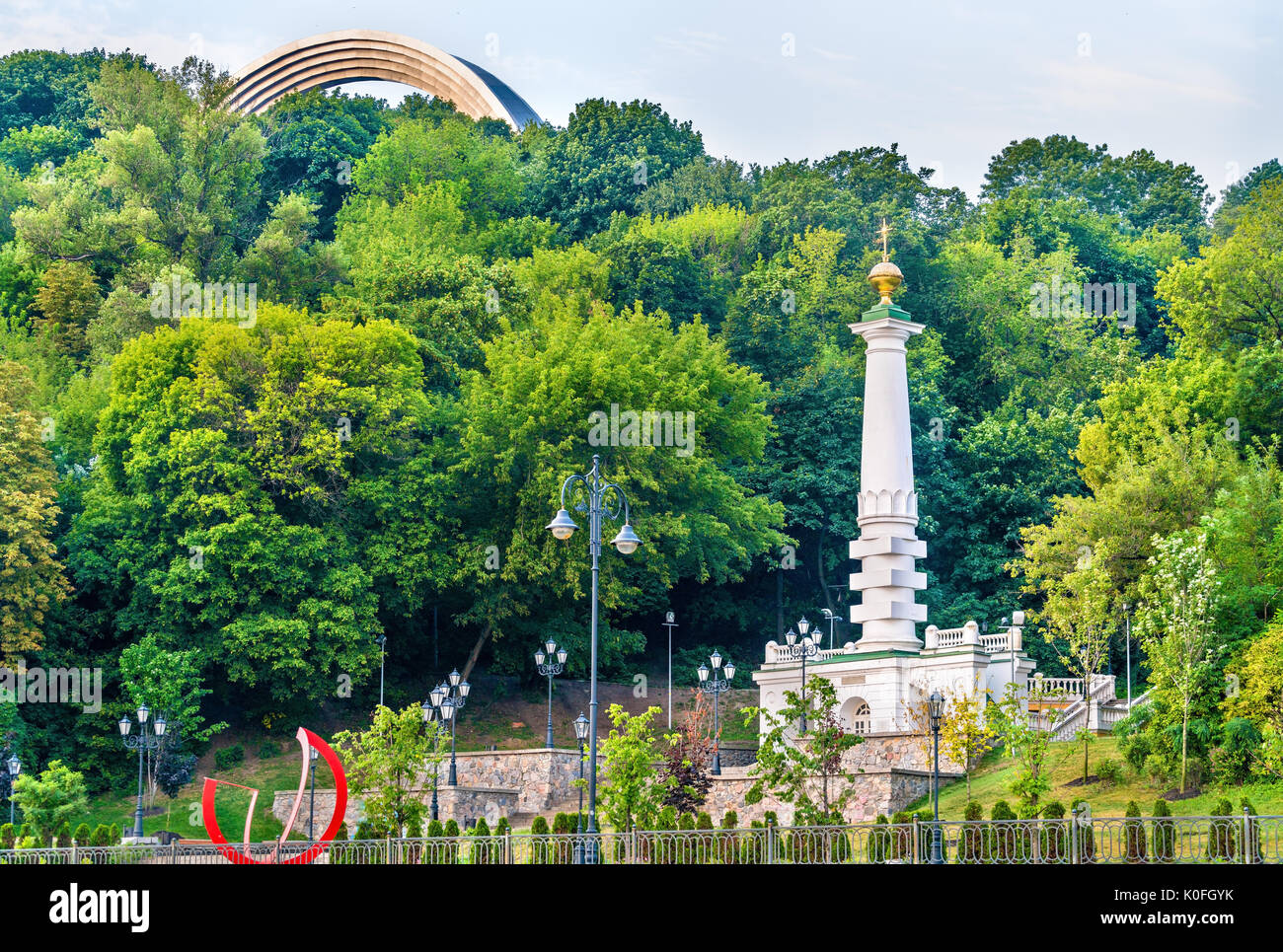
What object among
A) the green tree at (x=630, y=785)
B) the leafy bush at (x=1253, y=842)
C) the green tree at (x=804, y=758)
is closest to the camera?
the leafy bush at (x=1253, y=842)

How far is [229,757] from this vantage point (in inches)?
2173

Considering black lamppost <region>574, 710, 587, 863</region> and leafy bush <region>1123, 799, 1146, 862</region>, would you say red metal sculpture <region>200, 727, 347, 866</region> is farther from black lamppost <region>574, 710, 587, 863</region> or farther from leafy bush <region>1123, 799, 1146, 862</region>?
leafy bush <region>1123, 799, 1146, 862</region>

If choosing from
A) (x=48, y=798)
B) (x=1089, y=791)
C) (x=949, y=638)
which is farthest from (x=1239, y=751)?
(x=48, y=798)

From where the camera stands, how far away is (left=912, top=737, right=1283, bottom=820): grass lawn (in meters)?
39.9

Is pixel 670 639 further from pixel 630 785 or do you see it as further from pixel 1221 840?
pixel 1221 840

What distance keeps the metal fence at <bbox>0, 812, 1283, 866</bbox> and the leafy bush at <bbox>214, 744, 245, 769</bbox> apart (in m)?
20.6

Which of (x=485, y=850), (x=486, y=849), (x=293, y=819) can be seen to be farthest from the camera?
(x=293, y=819)

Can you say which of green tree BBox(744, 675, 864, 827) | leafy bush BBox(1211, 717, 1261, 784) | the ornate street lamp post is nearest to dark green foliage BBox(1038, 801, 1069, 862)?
green tree BBox(744, 675, 864, 827)

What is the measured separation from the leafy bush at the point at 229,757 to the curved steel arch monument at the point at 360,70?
62.0 m

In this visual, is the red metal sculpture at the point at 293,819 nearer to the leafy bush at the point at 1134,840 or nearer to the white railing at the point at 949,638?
the leafy bush at the point at 1134,840

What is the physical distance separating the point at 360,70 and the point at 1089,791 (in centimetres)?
8355

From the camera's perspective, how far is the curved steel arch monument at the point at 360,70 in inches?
4348

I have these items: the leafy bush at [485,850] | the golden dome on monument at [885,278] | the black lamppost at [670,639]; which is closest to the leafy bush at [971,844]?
the leafy bush at [485,850]

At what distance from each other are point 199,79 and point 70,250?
11.5 m
